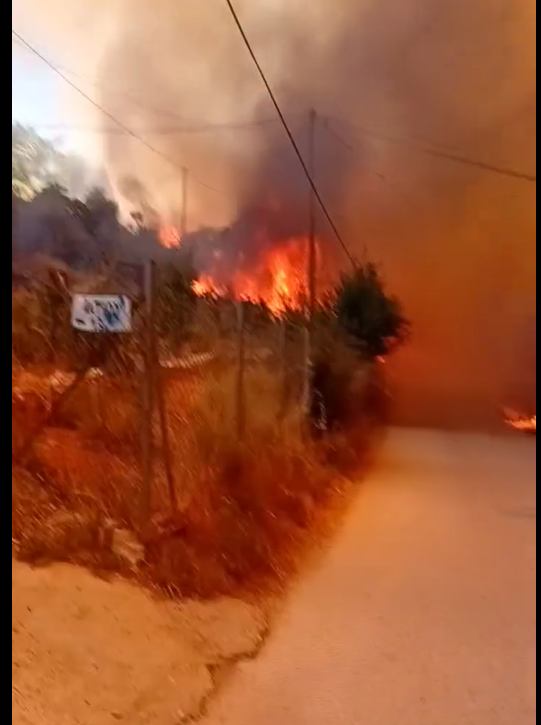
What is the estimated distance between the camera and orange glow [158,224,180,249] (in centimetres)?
96

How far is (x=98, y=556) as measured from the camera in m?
0.97

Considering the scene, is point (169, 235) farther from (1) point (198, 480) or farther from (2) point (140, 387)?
(1) point (198, 480)

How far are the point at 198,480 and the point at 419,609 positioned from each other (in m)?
0.31

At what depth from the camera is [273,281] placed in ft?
3.11

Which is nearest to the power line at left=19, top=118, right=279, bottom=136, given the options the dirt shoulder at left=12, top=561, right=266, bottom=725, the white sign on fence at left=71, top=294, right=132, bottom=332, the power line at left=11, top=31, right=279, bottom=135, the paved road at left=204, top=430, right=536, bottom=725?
the power line at left=11, top=31, right=279, bottom=135

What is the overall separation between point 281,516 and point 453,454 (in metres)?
0.22

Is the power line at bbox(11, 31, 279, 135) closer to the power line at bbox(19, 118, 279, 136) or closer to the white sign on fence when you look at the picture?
the power line at bbox(19, 118, 279, 136)

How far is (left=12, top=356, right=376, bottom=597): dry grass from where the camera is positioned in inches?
37.3

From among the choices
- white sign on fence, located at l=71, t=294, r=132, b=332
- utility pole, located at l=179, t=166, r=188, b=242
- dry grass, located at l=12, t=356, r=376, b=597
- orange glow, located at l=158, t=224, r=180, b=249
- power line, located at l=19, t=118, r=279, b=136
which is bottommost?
dry grass, located at l=12, t=356, r=376, b=597

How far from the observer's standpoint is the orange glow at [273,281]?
944 millimetres

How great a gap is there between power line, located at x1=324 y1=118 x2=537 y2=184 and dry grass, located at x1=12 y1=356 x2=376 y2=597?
1.04ft

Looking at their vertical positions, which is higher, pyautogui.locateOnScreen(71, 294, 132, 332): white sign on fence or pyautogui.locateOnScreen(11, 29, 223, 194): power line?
pyautogui.locateOnScreen(11, 29, 223, 194): power line

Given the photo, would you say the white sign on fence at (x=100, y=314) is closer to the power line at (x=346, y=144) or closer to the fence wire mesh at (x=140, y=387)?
the fence wire mesh at (x=140, y=387)

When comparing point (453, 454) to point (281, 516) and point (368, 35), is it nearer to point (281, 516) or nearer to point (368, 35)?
point (281, 516)
